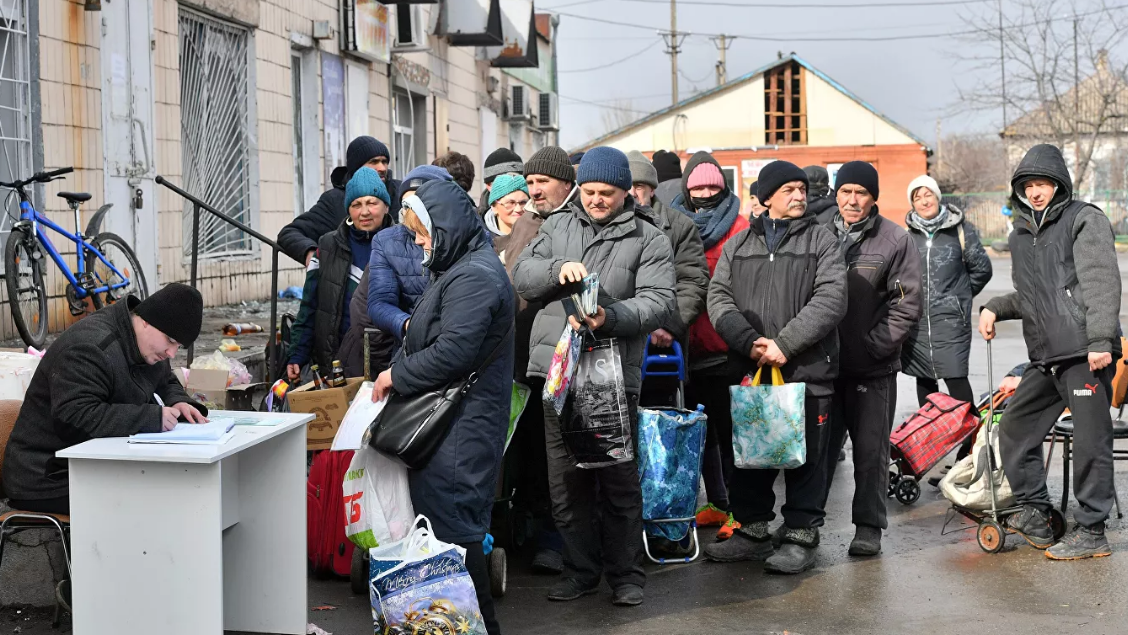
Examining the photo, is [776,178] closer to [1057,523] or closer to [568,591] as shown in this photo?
[568,591]

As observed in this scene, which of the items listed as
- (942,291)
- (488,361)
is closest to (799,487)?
(488,361)

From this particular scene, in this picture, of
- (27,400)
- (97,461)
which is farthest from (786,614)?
(27,400)

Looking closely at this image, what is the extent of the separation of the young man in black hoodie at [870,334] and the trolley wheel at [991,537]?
49cm

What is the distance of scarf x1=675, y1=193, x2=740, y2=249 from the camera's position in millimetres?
6938

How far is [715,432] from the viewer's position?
281 inches

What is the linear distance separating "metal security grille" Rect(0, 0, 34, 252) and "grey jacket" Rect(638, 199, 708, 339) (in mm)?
5256

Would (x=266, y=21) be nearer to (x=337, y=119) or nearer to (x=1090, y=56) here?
(x=337, y=119)

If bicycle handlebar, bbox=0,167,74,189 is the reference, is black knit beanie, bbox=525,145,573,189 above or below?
below

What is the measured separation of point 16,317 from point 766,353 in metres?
4.96

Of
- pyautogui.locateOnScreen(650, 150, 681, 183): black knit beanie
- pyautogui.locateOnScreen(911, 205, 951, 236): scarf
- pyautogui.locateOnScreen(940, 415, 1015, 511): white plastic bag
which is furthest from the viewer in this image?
pyautogui.locateOnScreen(650, 150, 681, 183): black knit beanie

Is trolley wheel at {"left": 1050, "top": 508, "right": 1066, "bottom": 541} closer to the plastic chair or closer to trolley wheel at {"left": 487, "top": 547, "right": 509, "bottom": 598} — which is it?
trolley wheel at {"left": 487, "top": 547, "right": 509, "bottom": 598}

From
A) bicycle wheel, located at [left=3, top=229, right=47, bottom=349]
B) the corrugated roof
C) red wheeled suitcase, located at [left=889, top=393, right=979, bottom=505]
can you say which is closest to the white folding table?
bicycle wheel, located at [left=3, top=229, right=47, bottom=349]

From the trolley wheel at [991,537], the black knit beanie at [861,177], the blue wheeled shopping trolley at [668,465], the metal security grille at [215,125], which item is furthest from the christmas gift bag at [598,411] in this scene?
the metal security grille at [215,125]

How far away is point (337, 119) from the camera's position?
15.4 meters
